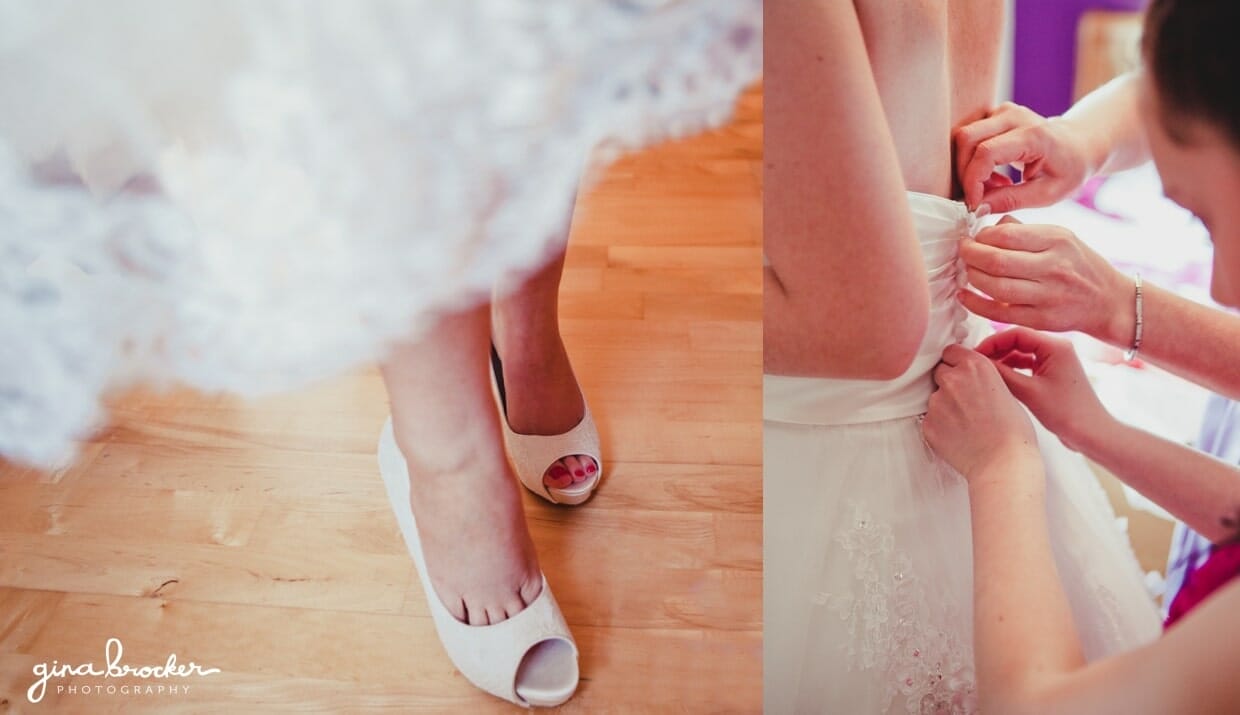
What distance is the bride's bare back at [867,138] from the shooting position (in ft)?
1.66

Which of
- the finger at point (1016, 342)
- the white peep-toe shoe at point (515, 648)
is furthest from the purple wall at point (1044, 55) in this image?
the white peep-toe shoe at point (515, 648)

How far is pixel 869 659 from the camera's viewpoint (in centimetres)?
59

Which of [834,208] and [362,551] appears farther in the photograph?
[362,551]

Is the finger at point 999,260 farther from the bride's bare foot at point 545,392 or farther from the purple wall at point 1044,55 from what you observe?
the bride's bare foot at point 545,392

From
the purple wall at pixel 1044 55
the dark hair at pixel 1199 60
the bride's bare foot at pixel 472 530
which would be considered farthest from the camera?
the bride's bare foot at pixel 472 530

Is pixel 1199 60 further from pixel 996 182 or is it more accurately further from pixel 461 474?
pixel 461 474

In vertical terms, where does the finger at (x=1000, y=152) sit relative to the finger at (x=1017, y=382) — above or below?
above

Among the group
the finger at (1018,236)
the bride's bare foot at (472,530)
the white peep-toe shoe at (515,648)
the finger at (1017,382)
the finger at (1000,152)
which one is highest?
the finger at (1000,152)

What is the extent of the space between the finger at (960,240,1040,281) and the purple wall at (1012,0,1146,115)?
0.08 metres

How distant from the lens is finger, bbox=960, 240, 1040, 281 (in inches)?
20.7

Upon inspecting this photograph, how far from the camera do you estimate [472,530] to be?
0.66 meters
